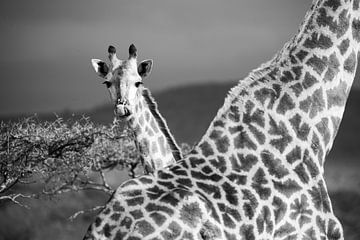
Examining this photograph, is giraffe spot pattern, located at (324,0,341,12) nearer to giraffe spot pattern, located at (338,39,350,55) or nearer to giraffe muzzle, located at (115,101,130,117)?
giraffe spot pattern, located at (338,39,350,55)

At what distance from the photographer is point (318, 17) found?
6633 mm

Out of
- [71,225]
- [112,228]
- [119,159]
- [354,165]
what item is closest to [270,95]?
[112,228]

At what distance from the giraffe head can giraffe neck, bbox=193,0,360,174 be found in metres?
6.76

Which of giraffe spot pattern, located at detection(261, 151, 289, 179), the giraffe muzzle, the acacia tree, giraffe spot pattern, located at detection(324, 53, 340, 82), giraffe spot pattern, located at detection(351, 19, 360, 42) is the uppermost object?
giraffe spot pattern, located at detection(351, 19, 360, 42)

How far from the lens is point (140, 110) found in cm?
1354

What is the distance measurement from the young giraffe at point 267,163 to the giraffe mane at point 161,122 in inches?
233

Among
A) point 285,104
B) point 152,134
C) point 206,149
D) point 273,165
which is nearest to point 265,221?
point 273,165

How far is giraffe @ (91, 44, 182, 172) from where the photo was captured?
13.0 m

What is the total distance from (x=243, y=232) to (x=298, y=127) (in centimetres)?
95

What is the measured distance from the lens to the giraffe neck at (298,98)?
618cm

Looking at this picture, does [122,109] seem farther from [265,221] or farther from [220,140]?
[265,221]

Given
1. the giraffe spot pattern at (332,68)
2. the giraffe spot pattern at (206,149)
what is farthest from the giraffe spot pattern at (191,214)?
the giraffe spot pattern at (332,68)

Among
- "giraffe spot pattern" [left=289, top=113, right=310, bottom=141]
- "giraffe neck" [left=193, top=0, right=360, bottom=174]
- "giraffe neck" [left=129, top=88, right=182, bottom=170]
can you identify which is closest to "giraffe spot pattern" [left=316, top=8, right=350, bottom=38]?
"giraffe neck" [left=193, top=0, right=360, bottom=174]

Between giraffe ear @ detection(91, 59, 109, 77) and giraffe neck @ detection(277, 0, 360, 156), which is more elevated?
giraffe neck @ detection(277, 0, 360, 156)
